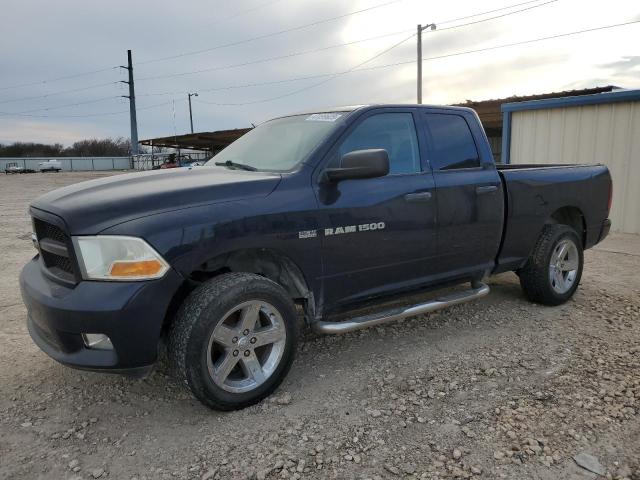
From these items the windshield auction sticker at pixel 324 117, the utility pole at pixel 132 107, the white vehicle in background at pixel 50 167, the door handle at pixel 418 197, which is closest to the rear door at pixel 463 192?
the door handle at pixel 418 197

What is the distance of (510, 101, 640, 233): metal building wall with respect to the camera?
8.91 m

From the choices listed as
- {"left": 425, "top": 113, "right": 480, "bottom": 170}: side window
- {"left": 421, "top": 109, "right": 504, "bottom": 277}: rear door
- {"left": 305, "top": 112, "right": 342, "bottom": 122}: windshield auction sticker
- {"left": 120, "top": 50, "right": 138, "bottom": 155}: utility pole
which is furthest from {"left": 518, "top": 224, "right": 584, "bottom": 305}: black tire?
{"left": 120, "top": 50, "right": 138, "bottom": 155}: utility pole

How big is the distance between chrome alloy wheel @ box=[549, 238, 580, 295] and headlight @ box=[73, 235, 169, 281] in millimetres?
3877

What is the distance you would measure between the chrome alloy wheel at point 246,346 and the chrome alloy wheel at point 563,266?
10.2 ft

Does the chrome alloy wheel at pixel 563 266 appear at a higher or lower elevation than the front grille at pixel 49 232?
lower

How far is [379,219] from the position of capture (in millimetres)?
3594

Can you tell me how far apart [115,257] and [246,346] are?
92 centimetres

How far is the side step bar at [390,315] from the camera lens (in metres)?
3.40

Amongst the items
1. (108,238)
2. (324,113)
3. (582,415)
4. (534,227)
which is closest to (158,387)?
(108,238)

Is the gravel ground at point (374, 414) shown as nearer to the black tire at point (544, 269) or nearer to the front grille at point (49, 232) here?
the black tire at point (544, 269)

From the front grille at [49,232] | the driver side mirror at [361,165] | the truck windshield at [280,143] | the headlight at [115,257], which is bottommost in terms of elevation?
the headlight at [115,257]

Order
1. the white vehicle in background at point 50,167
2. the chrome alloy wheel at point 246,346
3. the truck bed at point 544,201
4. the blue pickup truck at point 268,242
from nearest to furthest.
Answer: the blue pickup truck at point 268,242 < the chrome alloy wheel at point 246,346 < the truck bed at point 544,201 < the white vehicle in background at point 50,167

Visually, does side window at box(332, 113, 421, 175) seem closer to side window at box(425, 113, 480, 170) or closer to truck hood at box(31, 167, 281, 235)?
side window at box(425, 113, 480, 170)

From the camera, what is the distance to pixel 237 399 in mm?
3037
